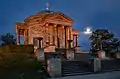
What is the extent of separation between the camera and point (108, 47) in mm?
50188

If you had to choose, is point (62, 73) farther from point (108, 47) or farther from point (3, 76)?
point (108, 47)

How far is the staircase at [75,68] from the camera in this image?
24.3 metres

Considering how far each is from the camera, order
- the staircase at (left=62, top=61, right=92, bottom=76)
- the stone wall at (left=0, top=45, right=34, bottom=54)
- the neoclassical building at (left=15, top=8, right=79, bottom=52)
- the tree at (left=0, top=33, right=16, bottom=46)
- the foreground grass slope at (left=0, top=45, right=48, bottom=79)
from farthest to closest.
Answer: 1. the tree at (left=0, top=33, right=16, bottom=46)
2. the neoclassical building at (left=15, top=8, right=79, bottom=52)
3. the staircase at (left=62, top=61, right=92, bottom=76)
4. the stone wall at (left=0, top=45, right=34, bottom=54)
5. the foreground grass slope at (left=0, top=45, right=48, bottom=79)

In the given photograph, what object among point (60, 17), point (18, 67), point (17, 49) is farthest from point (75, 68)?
point (60, 17)

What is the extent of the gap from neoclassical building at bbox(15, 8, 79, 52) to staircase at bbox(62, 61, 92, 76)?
16213 mm

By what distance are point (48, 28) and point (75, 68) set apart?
70.7ft

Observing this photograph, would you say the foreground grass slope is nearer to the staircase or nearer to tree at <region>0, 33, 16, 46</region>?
the staircase

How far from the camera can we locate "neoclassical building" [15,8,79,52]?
46438 millimetres

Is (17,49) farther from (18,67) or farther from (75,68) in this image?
(75,68)

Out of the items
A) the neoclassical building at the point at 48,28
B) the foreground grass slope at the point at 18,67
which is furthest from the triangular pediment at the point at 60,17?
the foreground grass slope at the point at 18,67

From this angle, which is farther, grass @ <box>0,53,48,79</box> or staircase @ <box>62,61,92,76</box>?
staircase @ <box>62,61,92,76</box>

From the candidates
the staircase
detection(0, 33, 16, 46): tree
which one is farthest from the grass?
detection(0, 33, 16, 46): tree

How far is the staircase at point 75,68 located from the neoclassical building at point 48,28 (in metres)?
16.2

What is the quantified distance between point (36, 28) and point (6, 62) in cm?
2989
